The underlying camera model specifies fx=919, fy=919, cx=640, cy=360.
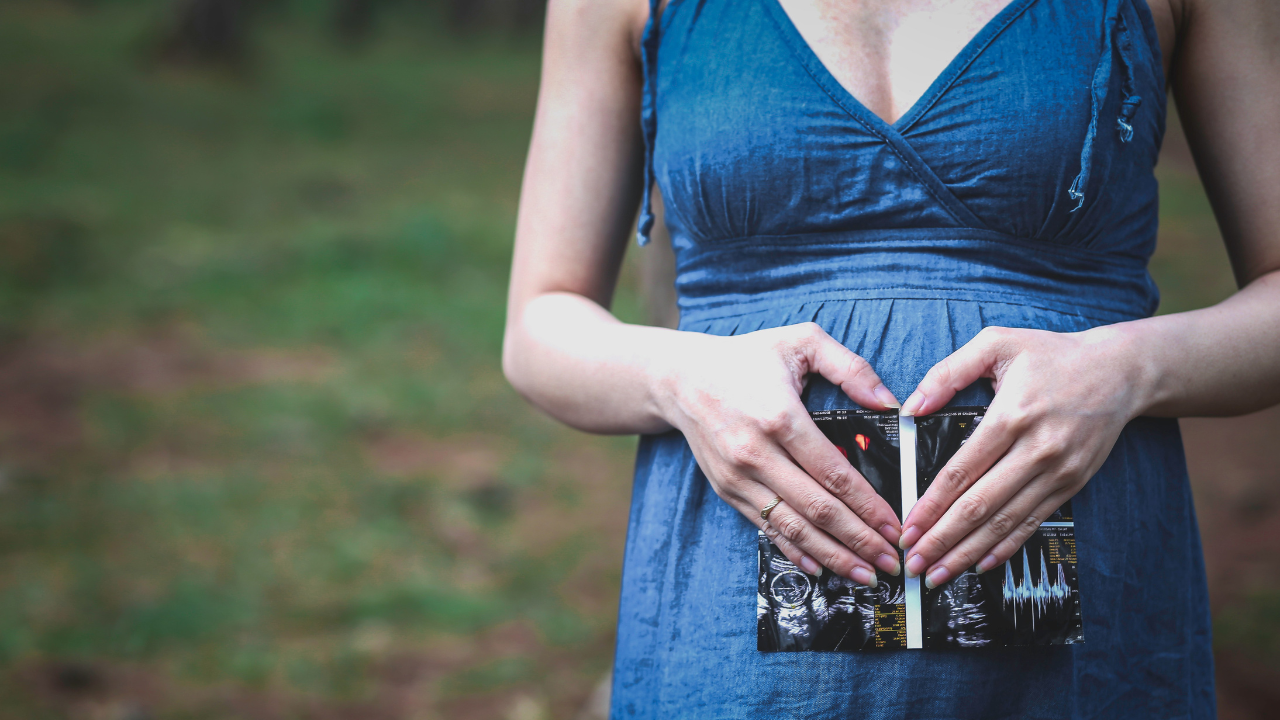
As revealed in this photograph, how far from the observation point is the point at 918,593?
0.89 metres

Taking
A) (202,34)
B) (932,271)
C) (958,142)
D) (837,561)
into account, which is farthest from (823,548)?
(202,34)

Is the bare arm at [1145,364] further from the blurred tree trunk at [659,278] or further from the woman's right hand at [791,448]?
the blurred tree trunk at [659,278]

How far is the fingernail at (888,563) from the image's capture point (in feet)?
2.87

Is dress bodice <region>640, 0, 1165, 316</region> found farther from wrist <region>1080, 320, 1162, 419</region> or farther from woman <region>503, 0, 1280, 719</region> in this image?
wrist <region>1080, 320, 1162, 419</region>

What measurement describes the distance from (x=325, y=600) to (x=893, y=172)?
3177 mm

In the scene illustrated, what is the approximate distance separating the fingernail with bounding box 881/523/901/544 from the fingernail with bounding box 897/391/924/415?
4.4 inches

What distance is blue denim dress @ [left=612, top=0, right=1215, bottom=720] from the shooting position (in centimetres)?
92

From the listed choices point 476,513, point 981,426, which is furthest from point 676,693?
point 476,513

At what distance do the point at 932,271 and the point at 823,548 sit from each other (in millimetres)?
324

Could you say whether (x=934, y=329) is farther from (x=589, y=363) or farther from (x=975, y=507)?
(x=589, y=363)

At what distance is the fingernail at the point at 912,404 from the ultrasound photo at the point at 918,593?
0.01 m

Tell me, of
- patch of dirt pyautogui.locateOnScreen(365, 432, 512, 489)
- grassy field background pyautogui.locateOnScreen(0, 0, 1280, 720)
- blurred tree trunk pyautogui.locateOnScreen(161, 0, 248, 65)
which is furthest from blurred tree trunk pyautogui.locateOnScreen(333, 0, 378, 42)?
patch of dirt pyautogui.locateOnScreen(365, 432, 512, 489)

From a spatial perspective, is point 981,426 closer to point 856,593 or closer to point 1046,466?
point 1046,466

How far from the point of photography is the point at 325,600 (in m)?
3.54
